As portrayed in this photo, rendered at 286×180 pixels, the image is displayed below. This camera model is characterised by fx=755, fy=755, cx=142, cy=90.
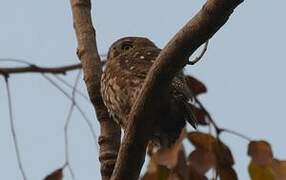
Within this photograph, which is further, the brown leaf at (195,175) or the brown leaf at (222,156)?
the brown leaf at (222,156)

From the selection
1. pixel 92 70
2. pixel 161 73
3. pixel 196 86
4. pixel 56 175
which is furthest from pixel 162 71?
pixel 92 70

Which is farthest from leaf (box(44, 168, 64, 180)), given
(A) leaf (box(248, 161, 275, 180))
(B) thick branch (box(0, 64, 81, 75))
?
(A) leaf (box(248, 161, 275, 180))

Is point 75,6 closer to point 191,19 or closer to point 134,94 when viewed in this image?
point 134,94

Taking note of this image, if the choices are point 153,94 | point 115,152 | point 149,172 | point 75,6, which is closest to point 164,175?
point 149,172

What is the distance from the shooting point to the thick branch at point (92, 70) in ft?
12.1

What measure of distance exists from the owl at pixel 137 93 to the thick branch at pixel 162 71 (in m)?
0.74

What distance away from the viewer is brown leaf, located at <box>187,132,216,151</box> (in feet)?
7.72

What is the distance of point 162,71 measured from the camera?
104 inches

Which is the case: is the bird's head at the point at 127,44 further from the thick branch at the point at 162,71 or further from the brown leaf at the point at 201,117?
the brown leaf at the point at 201,117

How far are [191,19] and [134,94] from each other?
1602 mm

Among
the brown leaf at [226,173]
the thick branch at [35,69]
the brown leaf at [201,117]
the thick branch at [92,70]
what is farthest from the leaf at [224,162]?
the thick branch at [92,70]

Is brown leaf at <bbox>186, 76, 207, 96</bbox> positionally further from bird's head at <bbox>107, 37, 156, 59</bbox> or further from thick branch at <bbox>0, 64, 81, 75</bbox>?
bird's head at <bbox>107, 37, 156, 59</bbox>

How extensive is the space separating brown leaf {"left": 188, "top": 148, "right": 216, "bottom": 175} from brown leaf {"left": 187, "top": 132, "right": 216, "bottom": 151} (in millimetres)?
24

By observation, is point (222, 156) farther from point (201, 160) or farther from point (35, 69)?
point (35, 69)
